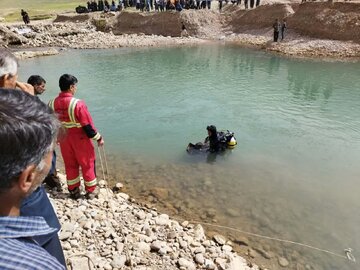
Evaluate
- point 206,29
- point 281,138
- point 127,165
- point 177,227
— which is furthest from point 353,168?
point 206,29

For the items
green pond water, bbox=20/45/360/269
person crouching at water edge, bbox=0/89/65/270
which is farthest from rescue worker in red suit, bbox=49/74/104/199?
person crouching at water edge, bbox=0/89/65/270

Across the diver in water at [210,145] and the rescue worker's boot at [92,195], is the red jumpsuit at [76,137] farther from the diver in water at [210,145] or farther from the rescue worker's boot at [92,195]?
the diver in water at [210,145]

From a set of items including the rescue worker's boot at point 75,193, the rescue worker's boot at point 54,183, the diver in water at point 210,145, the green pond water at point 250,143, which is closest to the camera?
the rescue worker's boot at point 75,193

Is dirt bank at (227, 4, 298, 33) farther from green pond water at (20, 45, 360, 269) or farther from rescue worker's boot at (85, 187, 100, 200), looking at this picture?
rescue worker's boot at (85, 187, 100, 200)

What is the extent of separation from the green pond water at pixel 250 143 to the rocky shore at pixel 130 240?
709mm

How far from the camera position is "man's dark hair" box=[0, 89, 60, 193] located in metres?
1.22

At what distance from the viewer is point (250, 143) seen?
9.73m

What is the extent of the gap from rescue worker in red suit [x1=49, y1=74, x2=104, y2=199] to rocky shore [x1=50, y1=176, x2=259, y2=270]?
1.21ft

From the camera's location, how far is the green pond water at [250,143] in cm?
632

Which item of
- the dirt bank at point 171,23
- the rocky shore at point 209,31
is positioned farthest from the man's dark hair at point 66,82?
the dirt bank at point 171,23

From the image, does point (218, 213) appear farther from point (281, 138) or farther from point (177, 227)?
point (281, 138)

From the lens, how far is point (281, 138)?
32.9 feet

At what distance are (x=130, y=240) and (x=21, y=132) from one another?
3963 millimetres

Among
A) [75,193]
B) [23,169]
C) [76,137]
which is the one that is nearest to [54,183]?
[75,193]
